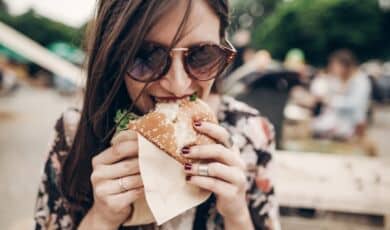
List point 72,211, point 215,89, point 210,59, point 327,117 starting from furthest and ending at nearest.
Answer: point 327,117
point 215,89
point 72,211
point 210,59

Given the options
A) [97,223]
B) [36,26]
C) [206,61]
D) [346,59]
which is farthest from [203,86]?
[36,26]

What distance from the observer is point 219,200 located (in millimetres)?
1418

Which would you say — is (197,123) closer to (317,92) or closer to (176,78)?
(176,78)

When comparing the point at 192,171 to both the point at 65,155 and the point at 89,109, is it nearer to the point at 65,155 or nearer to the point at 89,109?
the point at 89,109

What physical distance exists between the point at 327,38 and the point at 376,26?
5.68ft

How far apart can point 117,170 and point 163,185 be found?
15 centimetres

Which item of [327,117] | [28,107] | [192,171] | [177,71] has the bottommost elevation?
A: [28,107]

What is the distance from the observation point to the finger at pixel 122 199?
4.43ft

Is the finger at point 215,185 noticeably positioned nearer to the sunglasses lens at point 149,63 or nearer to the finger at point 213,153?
the finger at point 213,153

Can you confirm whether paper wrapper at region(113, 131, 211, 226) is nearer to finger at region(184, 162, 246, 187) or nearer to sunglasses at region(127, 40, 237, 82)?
finger at region(184, 162, 246, 187)

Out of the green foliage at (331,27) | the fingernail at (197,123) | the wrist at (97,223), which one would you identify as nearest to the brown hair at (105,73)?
the wrist at (97,223)

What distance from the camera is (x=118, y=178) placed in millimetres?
1363

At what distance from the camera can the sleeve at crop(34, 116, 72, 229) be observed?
1683 mm

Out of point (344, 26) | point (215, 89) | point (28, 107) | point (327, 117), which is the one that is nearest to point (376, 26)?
point (344, 26)
